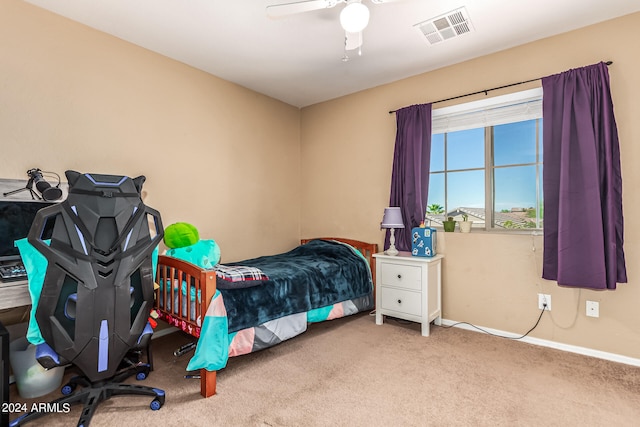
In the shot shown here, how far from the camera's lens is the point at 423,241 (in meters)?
3.07

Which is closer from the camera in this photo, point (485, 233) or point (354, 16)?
point (354, 16)

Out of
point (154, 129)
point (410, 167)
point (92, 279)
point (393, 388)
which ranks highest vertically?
point (154, 129)

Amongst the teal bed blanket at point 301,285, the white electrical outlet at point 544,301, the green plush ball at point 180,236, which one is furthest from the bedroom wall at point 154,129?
the white electrical outlet at point 544,301

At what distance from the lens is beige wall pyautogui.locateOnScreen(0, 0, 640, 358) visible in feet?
7.61

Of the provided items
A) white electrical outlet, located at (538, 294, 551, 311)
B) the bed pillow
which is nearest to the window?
white electrical outlet, located at (538, 294, 551, 311)

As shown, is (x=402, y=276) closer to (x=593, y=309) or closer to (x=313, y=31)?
(x=593, y=309)

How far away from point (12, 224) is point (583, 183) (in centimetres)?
369

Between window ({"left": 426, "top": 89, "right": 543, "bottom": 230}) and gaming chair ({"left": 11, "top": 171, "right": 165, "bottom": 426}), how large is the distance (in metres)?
2.68

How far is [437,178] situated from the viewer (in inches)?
135

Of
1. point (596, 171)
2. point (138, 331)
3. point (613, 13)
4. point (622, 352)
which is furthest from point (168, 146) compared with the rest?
point (622, 352)

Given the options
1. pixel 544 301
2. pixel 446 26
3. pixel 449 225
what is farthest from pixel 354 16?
pixel 544 301

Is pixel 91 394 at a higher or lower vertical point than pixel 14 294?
lower

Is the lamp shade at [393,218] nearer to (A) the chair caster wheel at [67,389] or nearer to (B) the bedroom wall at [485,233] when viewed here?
(B) the bedroom wall at [485,233]

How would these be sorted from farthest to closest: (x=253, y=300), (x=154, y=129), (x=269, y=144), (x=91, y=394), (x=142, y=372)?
(x=269, y=144), (x=154, y=129), (x=253, y=300), (x=142, y=372), (x=91, y=394)
